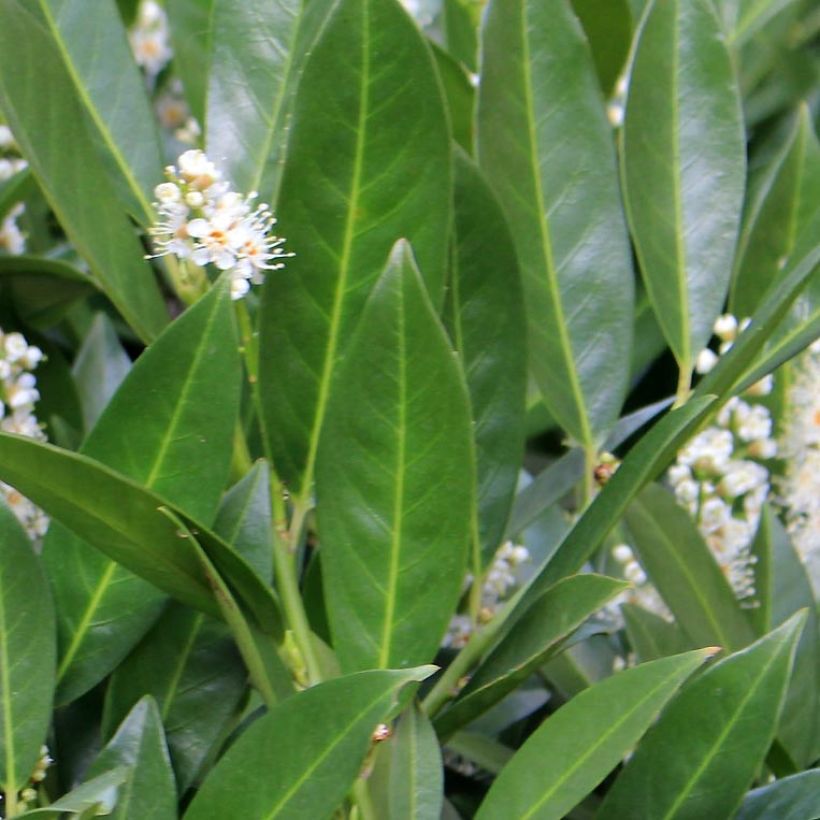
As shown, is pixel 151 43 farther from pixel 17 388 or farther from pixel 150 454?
pixel 150 454

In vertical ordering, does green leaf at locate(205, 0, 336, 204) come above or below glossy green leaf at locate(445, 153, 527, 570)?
above

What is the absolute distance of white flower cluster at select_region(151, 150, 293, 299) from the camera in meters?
0.63

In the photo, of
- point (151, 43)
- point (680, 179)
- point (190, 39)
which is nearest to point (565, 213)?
point (680, 179)

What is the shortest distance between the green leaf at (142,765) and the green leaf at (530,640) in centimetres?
15

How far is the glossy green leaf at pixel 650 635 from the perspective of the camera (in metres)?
0.76

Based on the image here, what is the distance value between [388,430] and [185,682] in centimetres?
19

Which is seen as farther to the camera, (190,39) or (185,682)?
(190,39)

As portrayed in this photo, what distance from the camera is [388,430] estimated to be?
557 millimetres

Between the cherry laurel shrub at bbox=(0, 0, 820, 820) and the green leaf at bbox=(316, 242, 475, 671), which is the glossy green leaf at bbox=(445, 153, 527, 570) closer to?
the cherry laurel shrub at bbox=(0, 0, 820, 820)

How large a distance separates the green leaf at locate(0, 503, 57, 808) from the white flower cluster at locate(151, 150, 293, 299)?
0.16 meters

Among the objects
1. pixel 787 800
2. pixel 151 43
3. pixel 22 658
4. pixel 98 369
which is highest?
pixel 151 43

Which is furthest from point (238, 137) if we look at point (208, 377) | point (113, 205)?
point (208, 377)

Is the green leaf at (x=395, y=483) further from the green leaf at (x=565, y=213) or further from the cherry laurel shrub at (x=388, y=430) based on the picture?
the green leaf at (x=565, y=213)

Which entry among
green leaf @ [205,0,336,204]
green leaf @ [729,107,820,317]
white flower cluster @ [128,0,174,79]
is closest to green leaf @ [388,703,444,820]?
green leaf @ [205,0,336,204]
